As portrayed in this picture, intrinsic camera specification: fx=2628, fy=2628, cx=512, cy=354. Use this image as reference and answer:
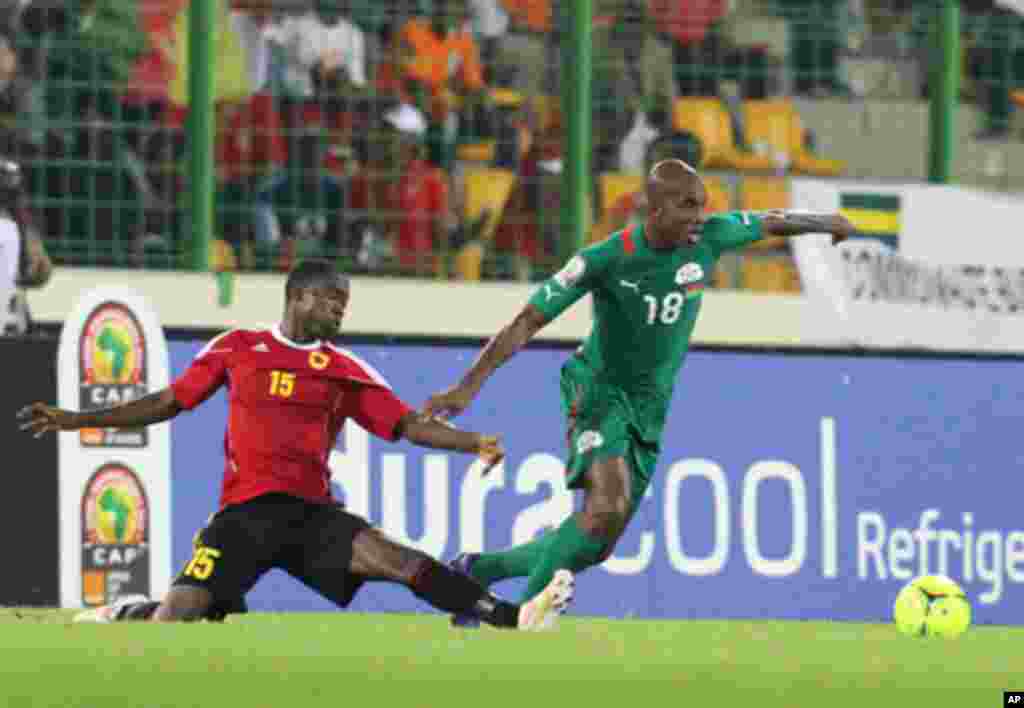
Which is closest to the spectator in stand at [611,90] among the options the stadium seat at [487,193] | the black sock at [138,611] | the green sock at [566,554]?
the stadium seat at [487,193]

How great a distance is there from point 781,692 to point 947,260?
867 cm

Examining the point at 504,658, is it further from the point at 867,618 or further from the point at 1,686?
the point at 867,618

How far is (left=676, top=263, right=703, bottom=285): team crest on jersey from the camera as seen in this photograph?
10391mm

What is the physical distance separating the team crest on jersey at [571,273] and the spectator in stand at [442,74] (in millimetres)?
4605

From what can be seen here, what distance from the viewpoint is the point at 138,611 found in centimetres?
969

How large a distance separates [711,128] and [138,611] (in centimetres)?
672

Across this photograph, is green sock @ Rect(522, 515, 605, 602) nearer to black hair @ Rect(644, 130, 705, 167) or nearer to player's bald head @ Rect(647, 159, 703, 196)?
player's bald head @ Rect(647, 159, 703, 196)

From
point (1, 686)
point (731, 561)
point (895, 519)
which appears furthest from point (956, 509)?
point (1, 686)

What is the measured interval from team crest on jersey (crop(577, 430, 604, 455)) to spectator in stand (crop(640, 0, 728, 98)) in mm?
4994

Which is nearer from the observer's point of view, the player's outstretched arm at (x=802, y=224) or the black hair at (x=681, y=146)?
the player's outstretched arm at (x=802, y=224)

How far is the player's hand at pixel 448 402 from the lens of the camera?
9.02m

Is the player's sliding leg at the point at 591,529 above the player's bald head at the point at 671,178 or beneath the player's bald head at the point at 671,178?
beneath

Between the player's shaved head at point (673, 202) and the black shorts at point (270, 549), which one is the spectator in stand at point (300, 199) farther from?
the black shorts at point (270, 549)

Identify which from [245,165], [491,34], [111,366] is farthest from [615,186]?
[111,366]
